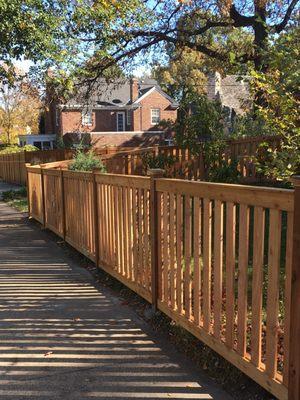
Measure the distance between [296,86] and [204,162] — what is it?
603 centimetres

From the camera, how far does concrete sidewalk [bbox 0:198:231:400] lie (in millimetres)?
3172

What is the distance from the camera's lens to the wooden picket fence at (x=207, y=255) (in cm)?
272

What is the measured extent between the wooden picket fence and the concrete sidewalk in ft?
1.03

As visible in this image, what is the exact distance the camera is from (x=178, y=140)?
10.8 m

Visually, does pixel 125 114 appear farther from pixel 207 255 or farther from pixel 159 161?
Answer: pixel 207 255

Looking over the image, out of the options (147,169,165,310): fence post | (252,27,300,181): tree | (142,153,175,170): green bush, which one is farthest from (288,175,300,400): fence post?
(142,153,175,170): green bush

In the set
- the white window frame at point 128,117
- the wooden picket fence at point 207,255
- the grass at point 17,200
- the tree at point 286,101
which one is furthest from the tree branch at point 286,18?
the white window frame at point 128,117

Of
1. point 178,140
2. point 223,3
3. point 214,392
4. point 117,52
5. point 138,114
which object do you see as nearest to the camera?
point 214,392

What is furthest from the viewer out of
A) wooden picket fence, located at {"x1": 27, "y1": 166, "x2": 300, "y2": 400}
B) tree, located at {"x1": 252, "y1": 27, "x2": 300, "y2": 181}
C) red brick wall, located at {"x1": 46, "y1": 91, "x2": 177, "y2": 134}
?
red brick wall, located at {"x1": 46, "y1": 91, "x2": 177, "y2": 134}

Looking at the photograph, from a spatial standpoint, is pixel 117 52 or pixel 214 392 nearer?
pixel 214 392

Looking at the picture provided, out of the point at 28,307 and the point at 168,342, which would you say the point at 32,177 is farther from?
the point at 168,342

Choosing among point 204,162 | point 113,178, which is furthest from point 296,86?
point 204,162

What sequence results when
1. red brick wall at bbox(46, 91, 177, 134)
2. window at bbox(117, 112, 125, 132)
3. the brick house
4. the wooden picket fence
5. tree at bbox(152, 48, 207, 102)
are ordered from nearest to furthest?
the wooden picket fence, the brick house, red brick wall at bbox(46, 91, 177, 134), tree at bbox(152, 48, 207, 102), window at bbox(117, 112, 125, 132)

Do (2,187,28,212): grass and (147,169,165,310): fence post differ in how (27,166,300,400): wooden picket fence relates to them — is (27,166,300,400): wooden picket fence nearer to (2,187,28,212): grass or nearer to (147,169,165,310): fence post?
(147,169,165,310): fence post
